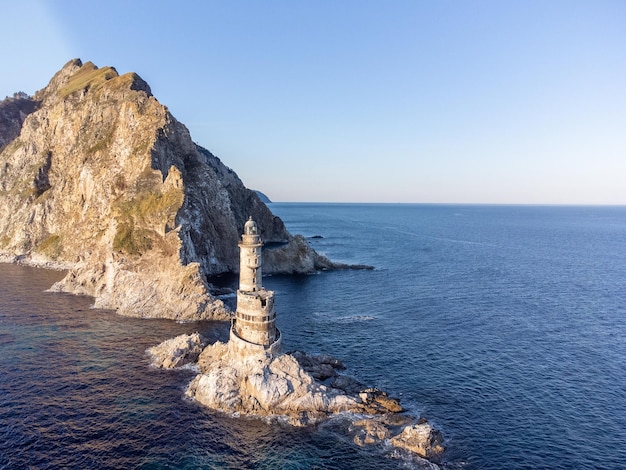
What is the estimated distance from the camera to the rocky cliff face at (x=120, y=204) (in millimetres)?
74750

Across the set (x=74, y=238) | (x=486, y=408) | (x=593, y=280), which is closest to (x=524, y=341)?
(x=486, y=408)

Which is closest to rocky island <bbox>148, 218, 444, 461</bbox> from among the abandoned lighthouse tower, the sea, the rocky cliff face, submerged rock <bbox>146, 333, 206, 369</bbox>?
the abandoned lighthouse tower

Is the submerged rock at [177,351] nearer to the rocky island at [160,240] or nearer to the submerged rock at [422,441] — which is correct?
the rocky island at [160,240]

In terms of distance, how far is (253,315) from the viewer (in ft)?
161

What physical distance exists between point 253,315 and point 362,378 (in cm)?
1519

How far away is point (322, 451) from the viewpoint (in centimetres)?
3681

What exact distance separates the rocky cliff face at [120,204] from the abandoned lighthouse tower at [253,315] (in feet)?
72.1

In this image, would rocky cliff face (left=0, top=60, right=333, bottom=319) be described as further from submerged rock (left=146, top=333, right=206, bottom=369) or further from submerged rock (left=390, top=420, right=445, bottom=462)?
submerged rock (left=390, top=420, right=445, bottom=462)

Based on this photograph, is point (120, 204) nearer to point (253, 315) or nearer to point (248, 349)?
point (253, 315)

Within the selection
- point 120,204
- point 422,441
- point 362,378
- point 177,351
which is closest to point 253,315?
point 177,351

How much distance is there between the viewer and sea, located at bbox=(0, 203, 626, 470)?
3644cm

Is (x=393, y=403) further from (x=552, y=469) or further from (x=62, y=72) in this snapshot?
(x=62, y=72)

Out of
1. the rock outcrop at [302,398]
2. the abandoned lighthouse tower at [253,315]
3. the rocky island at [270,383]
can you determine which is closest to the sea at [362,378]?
the rock outcrop at [302,398]

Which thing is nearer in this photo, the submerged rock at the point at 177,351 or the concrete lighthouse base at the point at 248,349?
the concrete lighthouse base at the point at 248,349
